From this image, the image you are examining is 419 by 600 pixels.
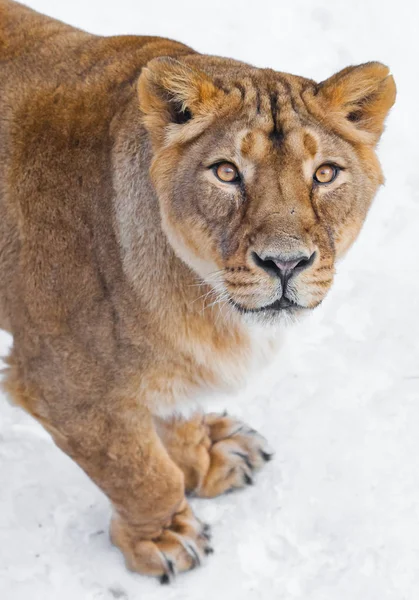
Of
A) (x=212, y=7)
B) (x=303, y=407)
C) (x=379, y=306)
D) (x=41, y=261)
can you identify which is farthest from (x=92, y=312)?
(x=212, y=7)

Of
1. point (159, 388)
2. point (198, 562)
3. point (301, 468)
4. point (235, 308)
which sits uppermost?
point (235, 308)

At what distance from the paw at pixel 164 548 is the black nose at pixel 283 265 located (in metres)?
1.57

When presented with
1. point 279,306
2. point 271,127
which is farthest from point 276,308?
point 271,127

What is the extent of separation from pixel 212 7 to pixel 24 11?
301 cm

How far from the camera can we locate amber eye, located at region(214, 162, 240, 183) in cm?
297

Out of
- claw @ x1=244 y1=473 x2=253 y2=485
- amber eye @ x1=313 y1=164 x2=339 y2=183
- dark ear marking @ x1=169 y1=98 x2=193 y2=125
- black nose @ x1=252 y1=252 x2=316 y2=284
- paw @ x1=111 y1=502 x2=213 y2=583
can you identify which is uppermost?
dark ear marking @ x1=169 y1=98 x2=193 y2=125

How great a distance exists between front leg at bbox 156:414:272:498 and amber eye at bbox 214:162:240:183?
1.52 m

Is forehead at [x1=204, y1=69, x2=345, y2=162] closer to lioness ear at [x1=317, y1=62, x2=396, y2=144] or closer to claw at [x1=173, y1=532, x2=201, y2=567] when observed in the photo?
lioness ear at [x1=317, y1=62, x2=396, y2=144]

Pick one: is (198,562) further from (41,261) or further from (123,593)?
(41,261)

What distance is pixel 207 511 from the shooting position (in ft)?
14.1

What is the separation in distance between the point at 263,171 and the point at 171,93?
42 cm

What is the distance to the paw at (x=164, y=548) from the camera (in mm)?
3979

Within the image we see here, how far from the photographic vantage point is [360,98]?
3.14 meters

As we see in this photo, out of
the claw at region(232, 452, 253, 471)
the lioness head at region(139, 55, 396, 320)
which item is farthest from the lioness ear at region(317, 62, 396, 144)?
the claw at region(232, 452, 253, 471)
